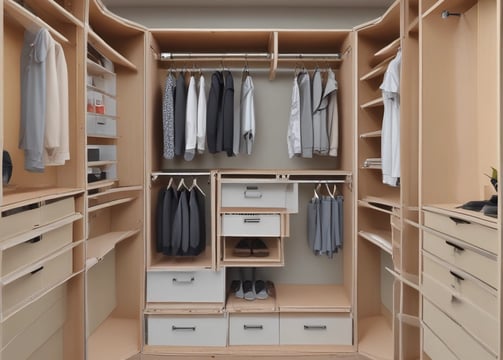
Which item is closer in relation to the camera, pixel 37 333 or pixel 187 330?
pixel 37 333

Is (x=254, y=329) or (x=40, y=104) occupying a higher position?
(x=40, y=104)

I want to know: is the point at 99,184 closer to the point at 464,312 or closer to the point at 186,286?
the point at 186,286

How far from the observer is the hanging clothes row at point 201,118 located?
3232mm

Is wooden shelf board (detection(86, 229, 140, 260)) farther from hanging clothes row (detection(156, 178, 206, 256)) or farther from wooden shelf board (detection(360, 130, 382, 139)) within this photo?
wooden shelf board (detection(360, 130, 382, 139))

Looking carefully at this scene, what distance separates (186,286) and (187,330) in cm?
33

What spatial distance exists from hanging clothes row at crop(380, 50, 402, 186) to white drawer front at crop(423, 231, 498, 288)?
62 centimetres

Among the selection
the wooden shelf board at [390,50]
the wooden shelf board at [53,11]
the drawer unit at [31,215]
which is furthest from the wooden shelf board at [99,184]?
the wooden shelf board at [390,50]

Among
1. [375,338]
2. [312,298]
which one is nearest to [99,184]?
[312,298]

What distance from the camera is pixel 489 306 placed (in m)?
1.58

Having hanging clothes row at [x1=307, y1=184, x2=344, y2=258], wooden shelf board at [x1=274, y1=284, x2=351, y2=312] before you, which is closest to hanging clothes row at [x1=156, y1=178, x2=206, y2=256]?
wooden shelf board at [x1=274, y1=284, x2=351, y2=312]

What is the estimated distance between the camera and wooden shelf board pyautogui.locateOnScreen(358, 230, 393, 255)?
275 centimetres

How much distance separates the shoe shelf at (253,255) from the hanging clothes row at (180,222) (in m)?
0.23

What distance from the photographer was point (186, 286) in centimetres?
312

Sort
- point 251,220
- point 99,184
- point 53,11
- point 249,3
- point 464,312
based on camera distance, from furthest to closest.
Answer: point 249,3 < point 251,220 < point 99,184 < point 53,11 < point 464,312
